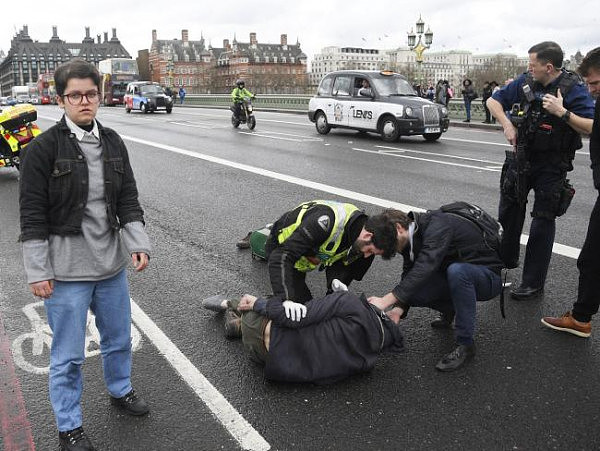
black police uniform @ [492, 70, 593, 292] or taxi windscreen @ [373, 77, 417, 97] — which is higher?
taxi windscreen @ [373, 77, 417, 97]

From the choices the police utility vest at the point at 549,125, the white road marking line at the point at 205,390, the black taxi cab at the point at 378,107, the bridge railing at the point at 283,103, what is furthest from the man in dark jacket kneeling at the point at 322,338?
the bridge railing at the point at 283,103

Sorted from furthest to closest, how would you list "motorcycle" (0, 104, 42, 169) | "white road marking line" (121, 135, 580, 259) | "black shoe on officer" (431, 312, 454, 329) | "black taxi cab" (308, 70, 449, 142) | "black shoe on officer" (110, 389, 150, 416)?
"black taxi cab" (308, 70, 449, 142) → "motorcycle" (0, 104, 42, 169) → "white road marking line" (121, 135, 580, 259) → "black shoe on officer" (431, 312, 454, 329) → "black shoe on officer" (110, 389, 150, 416)

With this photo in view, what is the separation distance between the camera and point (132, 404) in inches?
118

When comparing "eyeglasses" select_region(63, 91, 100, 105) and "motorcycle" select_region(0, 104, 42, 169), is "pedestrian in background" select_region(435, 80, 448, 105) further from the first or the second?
"eyeglasses" select_region(63, 91, 100, 105)

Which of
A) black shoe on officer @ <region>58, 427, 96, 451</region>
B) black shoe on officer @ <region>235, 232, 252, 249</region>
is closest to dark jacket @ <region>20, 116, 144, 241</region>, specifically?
black shoe on officer @ <region>58, 427, 96, 451</region>

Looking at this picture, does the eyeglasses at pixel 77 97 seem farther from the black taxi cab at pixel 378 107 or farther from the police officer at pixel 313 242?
the black taxi cab at pixel 378 107

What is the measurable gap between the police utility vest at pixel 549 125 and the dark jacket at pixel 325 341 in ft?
6.82

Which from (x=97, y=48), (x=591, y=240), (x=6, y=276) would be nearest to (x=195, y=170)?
(x=6, y=276)

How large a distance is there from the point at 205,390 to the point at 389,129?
13.2 m

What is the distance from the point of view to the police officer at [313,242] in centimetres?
344

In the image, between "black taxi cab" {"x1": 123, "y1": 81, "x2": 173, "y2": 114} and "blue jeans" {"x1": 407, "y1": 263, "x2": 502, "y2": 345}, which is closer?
"blue jeans" {"x1": 407, "y1": 263, "x2": 502, "y2": 345}

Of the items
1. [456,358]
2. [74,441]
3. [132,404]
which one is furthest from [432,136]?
[74,441]

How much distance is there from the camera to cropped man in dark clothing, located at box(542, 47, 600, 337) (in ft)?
11.5

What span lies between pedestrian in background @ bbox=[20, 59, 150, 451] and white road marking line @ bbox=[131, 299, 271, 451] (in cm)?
67
